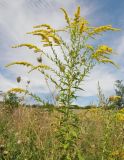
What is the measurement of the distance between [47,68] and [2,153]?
4.62ft

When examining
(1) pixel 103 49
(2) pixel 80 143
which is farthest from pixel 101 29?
(2) pixel 80 143

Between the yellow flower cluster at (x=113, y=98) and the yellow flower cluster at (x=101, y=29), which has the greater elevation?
the yellow flower cluster at (x=101, y=29)

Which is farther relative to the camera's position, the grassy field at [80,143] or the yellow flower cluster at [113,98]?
the yellow flower cluster at [113,98]

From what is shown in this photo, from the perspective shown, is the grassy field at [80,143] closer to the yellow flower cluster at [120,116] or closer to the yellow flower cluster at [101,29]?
the yellow flower cluster at [120,116]

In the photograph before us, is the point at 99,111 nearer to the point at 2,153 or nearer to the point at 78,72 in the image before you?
the point at 78,72

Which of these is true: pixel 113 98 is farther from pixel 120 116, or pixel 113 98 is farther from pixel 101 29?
pixel 101 29

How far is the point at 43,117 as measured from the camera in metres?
10.3

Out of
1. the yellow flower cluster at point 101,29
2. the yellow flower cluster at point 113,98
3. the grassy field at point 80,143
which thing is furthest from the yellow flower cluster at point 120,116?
the yellow flower cluster at point 101,29

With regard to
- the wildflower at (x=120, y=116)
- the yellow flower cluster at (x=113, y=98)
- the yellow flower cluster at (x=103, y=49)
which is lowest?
the wildflower at (x=120, y=116)

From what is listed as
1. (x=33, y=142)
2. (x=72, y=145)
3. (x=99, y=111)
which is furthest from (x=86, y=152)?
(x=72, y=145)

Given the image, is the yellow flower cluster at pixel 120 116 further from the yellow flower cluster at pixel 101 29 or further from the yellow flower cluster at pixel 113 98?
the yellow flower cluster at pixel 101 29

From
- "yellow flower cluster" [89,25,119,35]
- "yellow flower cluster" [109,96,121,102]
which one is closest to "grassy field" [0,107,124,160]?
"yellow flower cluster" [109,96,121,102]

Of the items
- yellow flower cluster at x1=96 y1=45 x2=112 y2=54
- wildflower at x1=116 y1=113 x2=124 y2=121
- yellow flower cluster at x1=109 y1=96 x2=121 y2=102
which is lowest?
wildflower at x1=116 y1=113 x2=124 y2=121

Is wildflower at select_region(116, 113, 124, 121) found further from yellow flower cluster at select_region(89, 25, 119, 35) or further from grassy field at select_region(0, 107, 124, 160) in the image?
yellow flower cluster at select_region(89, 25, 119, 35)
